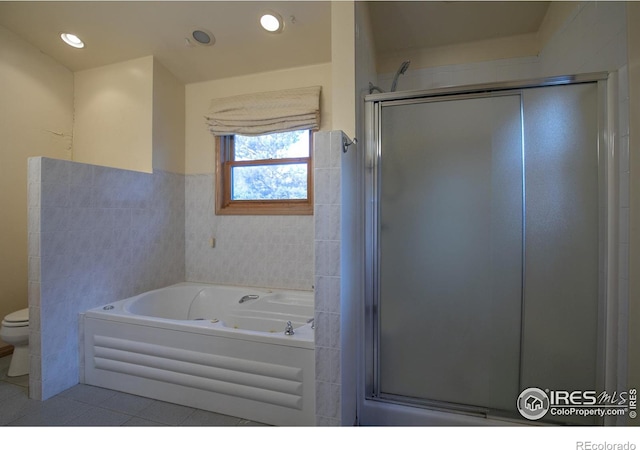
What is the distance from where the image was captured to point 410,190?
1.57 metres

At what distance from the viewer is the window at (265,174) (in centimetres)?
249

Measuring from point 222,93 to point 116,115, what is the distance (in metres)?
0.93

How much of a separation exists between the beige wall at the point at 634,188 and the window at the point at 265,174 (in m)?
1.85

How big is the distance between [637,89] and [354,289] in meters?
1.51

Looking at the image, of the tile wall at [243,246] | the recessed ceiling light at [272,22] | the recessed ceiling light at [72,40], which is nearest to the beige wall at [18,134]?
the recessed ceiling light at [72,40]

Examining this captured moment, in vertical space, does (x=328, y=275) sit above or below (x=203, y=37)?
below

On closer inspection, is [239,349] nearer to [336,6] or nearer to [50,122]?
[336,6]

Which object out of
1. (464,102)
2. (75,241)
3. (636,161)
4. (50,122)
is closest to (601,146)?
(636,161)

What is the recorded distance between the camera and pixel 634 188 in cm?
126

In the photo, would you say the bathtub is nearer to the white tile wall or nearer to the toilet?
the white tile wall

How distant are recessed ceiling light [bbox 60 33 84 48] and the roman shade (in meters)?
1.07

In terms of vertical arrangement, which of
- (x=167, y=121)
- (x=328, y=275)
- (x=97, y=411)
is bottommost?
(x=97, y=411)

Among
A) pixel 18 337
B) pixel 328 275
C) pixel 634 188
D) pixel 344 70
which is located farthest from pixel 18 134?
pixel 634 188

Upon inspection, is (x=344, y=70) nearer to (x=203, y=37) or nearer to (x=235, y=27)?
(x=235, y=27)
